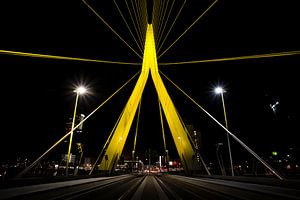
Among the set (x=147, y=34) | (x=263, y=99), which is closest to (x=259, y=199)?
(x=147, y=34)

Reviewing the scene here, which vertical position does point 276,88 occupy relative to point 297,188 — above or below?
above

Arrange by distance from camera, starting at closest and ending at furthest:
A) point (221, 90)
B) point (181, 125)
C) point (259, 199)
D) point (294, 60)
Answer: point (259, 199), point (294, 60), point (221, 90), point (181, 125)

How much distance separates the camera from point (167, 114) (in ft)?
78.6

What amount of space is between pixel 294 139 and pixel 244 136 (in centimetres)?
648

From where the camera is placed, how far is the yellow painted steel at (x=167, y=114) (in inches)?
869

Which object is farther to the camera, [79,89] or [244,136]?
[244,136]

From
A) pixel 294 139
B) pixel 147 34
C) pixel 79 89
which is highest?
pixel 147 34

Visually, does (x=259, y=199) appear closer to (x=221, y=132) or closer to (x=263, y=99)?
(x=263, y=99)

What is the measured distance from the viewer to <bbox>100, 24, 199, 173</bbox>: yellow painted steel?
869 inches

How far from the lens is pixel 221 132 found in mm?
38125

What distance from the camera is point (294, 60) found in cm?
1716

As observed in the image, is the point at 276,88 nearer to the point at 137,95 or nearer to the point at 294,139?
the point at 294,139

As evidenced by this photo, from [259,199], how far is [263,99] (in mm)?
26184

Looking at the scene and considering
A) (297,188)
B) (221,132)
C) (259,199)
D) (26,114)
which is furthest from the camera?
(221,132)
